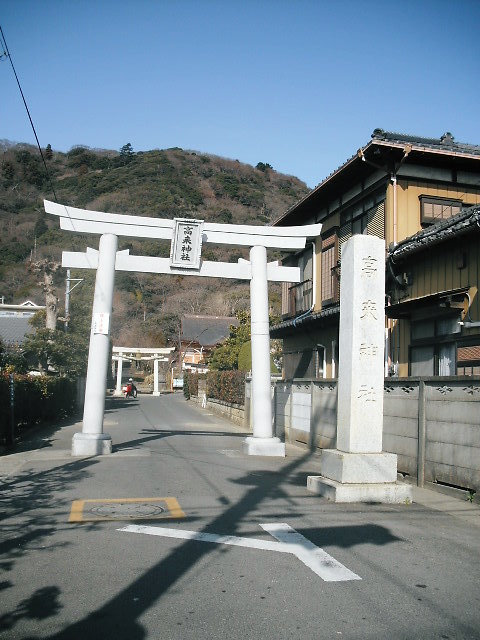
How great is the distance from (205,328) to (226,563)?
6302 centimetres

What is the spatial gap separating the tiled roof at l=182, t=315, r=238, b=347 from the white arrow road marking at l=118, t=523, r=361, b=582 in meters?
61.2

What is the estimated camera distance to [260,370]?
1378 cm

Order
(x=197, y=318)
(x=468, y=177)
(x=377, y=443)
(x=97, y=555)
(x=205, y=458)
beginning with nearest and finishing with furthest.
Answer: (x=97, y=555) → (x=377, y=443) → (x=205, y=458) → (x=468, y=177) → (x=197, y=318)

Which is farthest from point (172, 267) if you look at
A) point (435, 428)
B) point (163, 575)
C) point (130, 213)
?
point (130, 213)

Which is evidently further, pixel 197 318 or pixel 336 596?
pixel 197 318

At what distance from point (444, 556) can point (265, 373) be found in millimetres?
8345

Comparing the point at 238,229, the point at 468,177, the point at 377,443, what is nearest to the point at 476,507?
the point at 377,443

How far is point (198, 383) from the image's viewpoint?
40.4m

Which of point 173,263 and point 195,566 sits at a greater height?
point 173,263

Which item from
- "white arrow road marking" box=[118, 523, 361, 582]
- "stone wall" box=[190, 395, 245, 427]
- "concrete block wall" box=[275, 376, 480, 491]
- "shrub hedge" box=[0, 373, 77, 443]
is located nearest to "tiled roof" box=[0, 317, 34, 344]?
"shrub hedge" box=[0, 373, 77, 443]

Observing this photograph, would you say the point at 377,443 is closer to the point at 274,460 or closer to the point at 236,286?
the point at 274,460

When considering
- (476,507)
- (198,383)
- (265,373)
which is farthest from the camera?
(198,383)

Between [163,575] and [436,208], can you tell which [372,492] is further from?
[436,208]

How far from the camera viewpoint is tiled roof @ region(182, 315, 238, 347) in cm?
6800
